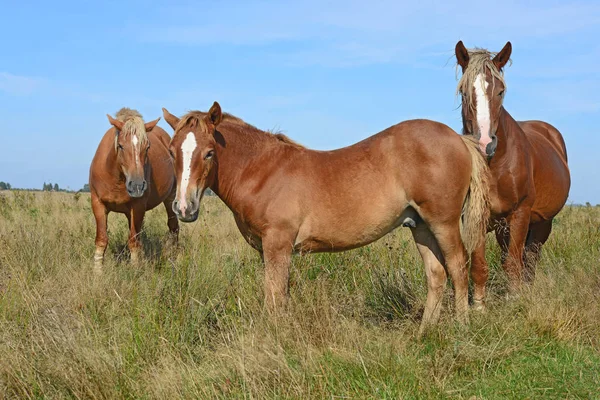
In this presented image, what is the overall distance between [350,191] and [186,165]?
146 centimetres

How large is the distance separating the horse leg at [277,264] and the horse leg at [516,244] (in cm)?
236

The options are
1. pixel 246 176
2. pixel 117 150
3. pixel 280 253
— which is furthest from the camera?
pixel 117 150

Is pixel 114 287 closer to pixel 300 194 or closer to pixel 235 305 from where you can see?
pixel 235 305

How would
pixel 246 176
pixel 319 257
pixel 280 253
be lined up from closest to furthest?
1. pixel 280 253
2. pixel 246 176
3. pixel 319 257

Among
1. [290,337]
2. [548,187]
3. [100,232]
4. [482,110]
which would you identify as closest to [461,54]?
[482,110]

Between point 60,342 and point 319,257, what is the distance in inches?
117

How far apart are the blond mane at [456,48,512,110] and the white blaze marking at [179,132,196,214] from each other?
275cm

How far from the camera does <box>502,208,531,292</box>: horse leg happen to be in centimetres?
565

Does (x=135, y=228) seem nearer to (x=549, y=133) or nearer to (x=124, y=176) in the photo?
(x=124, y=176)

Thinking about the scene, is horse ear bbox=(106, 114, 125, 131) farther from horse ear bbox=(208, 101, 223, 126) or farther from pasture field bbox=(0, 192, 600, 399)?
horse ear bbox=(208, 101, 223, 126)

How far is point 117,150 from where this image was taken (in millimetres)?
7645

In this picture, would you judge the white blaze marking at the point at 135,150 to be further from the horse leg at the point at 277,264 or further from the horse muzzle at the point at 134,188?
the horse leg at the point at 277,264

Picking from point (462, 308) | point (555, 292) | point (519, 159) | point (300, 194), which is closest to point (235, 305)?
point (300, 194)

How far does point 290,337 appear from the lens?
13.5 ft
